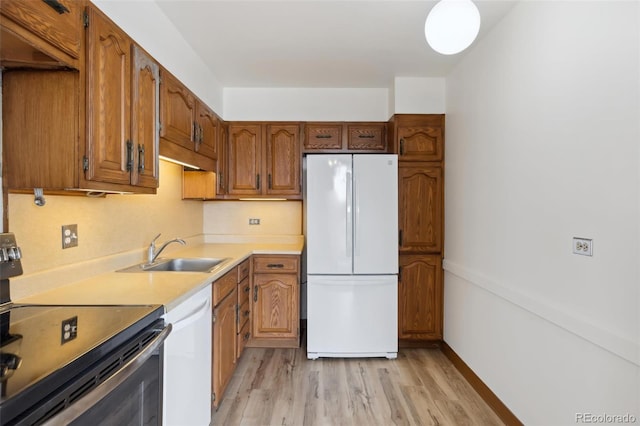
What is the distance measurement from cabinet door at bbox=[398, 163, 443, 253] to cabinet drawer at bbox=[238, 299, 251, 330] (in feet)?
4.97

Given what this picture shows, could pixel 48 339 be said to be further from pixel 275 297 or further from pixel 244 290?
pixel 275 297

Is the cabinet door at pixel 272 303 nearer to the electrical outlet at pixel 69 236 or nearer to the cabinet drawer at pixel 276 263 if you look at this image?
the cabinet drawer at pixel 276 263

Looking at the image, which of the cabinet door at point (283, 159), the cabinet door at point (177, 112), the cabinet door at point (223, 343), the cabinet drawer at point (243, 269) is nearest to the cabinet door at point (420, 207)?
the cabinet door at point (283, 159)

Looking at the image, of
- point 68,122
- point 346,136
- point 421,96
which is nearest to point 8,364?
point 68,122

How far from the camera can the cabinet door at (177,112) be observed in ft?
6.45

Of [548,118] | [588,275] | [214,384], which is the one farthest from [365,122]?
[214,384]

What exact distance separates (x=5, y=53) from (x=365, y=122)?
280cm

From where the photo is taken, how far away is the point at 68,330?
1019 mm

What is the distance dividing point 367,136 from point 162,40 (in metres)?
2.05

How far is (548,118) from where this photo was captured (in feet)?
5.51

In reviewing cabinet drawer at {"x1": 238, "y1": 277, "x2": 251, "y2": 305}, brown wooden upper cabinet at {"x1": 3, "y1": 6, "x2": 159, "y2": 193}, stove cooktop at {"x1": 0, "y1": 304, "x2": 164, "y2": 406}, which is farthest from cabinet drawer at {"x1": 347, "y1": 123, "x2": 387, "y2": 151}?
stove cooktop at {"x1": 0, "y1": 304, "x2": 164, "y2": 406}

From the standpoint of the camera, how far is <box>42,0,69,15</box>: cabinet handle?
1.08 m

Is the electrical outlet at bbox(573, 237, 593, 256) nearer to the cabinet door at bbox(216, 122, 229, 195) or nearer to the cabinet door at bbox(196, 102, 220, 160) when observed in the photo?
the cabinet door at bbox(196, 102, 220, 160)

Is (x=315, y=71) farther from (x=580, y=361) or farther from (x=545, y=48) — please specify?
(x=580, y=361)
